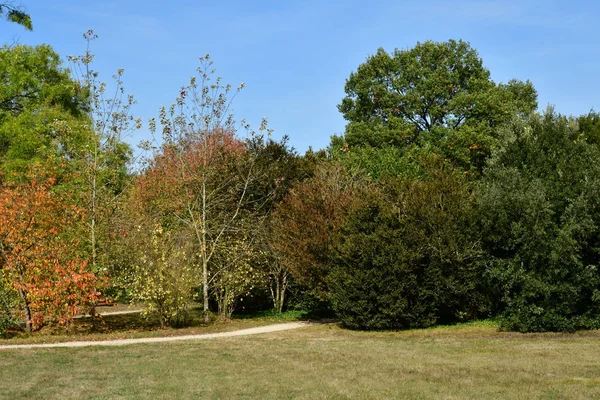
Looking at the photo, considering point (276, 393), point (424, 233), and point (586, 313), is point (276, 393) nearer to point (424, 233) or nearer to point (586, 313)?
point (424, 233)

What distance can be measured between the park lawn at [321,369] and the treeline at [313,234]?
1875 mm

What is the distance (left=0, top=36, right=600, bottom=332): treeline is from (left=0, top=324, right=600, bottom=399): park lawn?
1.88 meters

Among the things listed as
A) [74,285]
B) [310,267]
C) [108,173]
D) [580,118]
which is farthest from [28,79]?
[580,118]

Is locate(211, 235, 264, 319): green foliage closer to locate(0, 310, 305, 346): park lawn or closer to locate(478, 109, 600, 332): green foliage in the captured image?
locate(0, 310, 305, 346): park lawn

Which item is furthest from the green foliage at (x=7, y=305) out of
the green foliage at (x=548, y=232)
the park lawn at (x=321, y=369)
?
the green foliage at (x=548, y=232)

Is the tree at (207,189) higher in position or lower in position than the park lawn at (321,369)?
higher

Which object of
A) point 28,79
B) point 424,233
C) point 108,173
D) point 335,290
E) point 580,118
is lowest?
point 335,290

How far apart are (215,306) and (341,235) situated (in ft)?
31.9

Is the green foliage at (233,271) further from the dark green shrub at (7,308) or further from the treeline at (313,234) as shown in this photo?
the dark green shrub at (7,308)

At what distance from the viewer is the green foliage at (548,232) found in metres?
16.0

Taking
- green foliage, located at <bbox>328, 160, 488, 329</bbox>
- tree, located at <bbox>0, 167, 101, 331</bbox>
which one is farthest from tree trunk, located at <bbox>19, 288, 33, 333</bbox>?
green foliage, located at <bbox>328, 160, 488, 329</bbox>

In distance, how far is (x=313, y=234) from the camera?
19844mm

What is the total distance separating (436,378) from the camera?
32.4 ft

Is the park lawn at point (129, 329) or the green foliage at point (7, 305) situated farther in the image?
the green foliage at point (7, 305)
